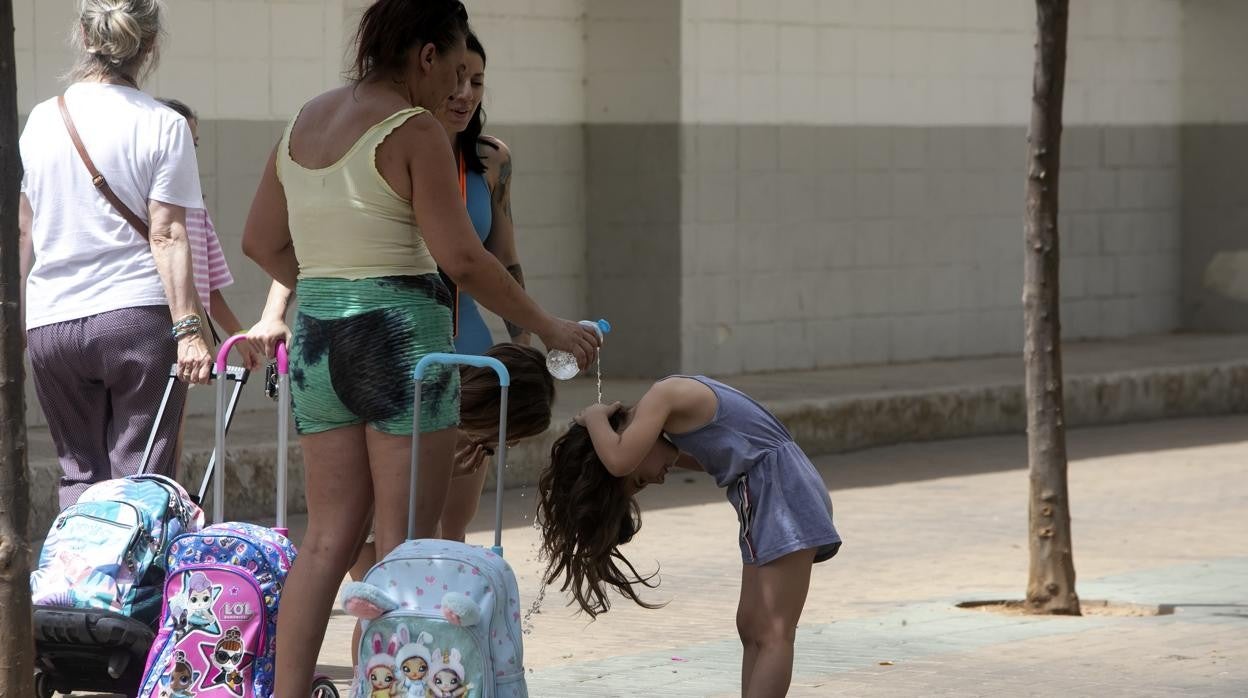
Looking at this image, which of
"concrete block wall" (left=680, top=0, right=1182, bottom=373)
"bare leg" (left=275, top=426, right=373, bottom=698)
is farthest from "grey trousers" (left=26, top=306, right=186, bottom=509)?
"concrete block wall" (left=680, top=0, right=1182, bottom=373)

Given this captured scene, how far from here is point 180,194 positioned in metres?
5.95

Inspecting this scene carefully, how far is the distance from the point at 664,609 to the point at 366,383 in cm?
316

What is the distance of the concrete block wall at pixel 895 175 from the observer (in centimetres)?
1408

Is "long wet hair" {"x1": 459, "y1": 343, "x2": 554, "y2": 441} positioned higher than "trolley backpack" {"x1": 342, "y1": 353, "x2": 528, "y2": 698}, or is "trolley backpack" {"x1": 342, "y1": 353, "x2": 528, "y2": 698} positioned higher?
"long wet hair" {"x1": 459, "y1": 343, "x2": 554, "y2": 441}

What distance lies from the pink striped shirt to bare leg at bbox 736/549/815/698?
186 cm

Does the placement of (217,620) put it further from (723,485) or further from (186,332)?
(723,485)

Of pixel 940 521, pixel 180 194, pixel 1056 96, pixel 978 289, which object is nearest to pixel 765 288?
pixel 978 289

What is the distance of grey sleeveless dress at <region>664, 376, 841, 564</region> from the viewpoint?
5.28 m

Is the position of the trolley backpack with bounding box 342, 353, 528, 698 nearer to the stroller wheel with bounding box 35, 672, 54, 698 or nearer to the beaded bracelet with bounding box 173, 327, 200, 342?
the stroller wheel with bounding box 35, 672, 54, 698

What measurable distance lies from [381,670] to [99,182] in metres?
1.90

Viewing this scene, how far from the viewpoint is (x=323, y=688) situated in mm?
5488

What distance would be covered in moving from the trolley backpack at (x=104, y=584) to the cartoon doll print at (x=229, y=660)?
0.93 feet

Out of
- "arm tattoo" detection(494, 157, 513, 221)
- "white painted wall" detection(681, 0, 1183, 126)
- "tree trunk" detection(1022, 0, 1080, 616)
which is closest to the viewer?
"arm tattoo" detection(494, 157, 513, 221)

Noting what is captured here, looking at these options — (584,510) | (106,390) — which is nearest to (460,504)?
(584,510)
